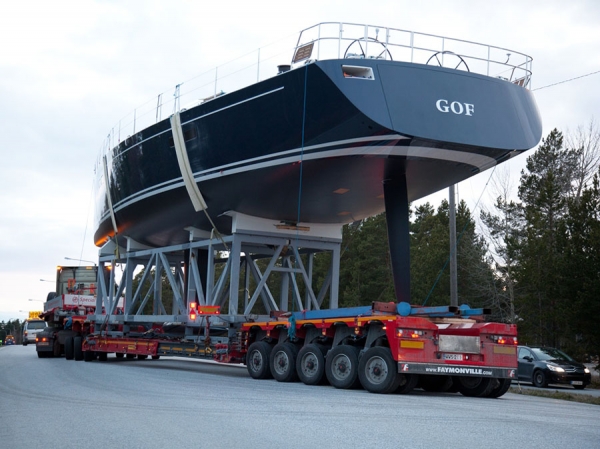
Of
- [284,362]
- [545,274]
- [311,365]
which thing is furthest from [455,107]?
[545,274]

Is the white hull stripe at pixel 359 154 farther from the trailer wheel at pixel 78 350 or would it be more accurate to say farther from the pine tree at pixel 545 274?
the trailer wheel at pixel 78 350

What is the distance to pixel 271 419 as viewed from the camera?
8422 mm

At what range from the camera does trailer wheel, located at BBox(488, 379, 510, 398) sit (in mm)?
12359

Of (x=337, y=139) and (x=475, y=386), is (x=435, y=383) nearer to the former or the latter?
(x=475, y=386)

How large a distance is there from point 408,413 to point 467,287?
2779 cm

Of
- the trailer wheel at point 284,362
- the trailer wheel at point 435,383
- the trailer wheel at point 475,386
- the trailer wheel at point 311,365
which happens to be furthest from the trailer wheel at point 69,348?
the trailer wheel at point 475,386

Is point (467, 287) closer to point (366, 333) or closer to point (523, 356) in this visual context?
point (523, 356)

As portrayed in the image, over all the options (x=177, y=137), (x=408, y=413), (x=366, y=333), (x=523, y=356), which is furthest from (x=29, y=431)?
(x=523, y=356)

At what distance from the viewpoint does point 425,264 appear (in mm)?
34094

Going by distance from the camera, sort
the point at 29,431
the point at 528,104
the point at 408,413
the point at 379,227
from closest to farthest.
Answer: the point at 29,431 < the point at 408,413 < the point at 528,104 < the point at 379,227

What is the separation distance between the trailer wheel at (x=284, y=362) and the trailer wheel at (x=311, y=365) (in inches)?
10.9

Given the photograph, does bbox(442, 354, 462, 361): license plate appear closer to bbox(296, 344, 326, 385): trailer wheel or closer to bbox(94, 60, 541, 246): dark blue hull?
bbox(296, 344, 326, 385): trailer wheel

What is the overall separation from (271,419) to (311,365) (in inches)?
195

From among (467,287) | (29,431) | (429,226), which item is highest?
(429,226)
